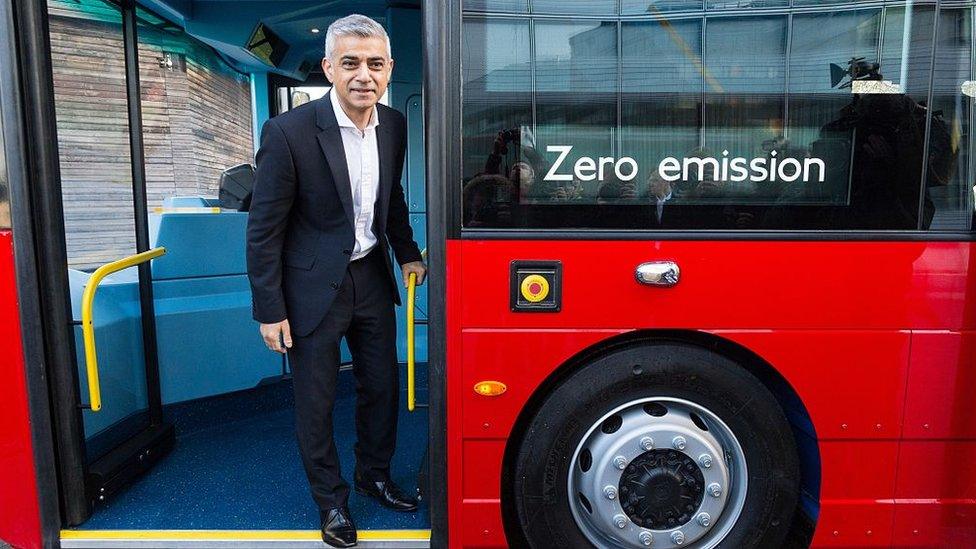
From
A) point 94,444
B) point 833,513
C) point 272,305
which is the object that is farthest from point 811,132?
point 94,444

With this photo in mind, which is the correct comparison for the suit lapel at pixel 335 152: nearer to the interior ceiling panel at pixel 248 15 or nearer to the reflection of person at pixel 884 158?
the reflection of person at pixel 884 158

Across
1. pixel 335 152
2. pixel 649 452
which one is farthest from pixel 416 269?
pixel 649 452

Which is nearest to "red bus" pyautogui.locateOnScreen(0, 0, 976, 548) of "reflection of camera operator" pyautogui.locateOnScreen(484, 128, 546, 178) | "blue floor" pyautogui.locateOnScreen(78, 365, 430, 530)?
"reflection of camera operator" pyautogui.locateOnScreen(484, 128, 546, 178)

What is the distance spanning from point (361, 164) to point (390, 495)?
1275 millimetres

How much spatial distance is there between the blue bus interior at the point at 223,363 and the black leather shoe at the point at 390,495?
0.13ft

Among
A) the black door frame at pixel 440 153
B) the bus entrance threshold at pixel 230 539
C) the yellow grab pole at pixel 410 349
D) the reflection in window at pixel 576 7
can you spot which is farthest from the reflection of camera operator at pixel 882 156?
the bus entrance threshold at pixel 230 539

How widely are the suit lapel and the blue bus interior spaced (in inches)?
47.3

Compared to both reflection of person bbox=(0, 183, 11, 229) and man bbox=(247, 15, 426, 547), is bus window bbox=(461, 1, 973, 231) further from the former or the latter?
reflection of person bbox=(0, 183, 11, 229)

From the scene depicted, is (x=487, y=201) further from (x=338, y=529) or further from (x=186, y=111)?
(x=186, y=111)

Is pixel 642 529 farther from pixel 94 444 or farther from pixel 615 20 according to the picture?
pixel 94 444

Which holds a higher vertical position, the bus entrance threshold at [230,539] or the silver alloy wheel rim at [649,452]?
the silver alloy wheel rim at [649,452]

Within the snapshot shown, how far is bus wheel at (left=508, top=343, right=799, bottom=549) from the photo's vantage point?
2066mm

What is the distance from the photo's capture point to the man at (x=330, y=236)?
6.94 feet

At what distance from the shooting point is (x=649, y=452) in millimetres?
2111
